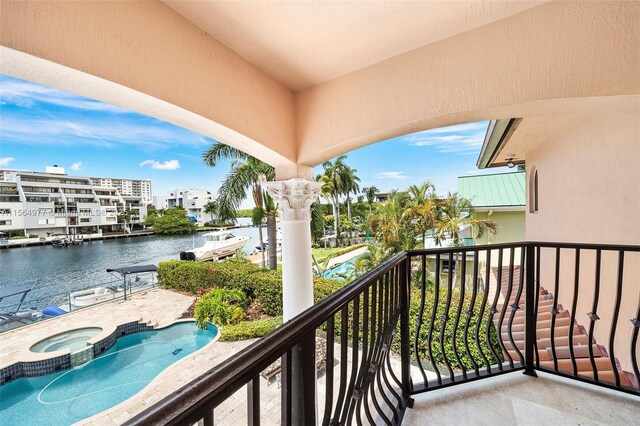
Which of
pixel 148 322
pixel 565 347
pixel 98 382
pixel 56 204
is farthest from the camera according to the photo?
pixel 56 204

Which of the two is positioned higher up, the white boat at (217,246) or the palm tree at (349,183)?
the palm tree at (349,183)

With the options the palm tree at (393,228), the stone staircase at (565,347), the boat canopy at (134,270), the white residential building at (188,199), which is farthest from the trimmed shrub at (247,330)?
the white residential building at (188,199)

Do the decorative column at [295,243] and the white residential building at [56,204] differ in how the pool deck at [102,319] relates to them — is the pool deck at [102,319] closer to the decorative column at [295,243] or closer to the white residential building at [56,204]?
the white residential building at [56,204]

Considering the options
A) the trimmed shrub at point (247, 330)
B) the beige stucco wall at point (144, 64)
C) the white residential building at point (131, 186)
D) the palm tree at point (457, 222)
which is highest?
the white residential building at point (131, 186)

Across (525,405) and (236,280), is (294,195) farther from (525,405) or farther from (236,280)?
(236,280)

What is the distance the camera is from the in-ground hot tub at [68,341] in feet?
24.0

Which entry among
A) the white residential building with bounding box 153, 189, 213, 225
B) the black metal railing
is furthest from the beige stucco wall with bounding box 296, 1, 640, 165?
the white residential building with bounding box 153, 189, 213, 225

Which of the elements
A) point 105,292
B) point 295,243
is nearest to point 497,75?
→ point 295,243

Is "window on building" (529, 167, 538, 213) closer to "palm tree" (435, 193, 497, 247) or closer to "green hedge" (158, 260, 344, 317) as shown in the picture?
"palm tree" (435, 193, 497, 247)

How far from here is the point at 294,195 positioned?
105 inches

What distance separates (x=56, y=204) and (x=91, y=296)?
4961 millimetres

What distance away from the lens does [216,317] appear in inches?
308

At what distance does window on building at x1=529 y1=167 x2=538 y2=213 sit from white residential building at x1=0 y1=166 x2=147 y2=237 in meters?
14.3

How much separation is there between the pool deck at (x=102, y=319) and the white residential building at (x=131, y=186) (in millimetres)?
11154
